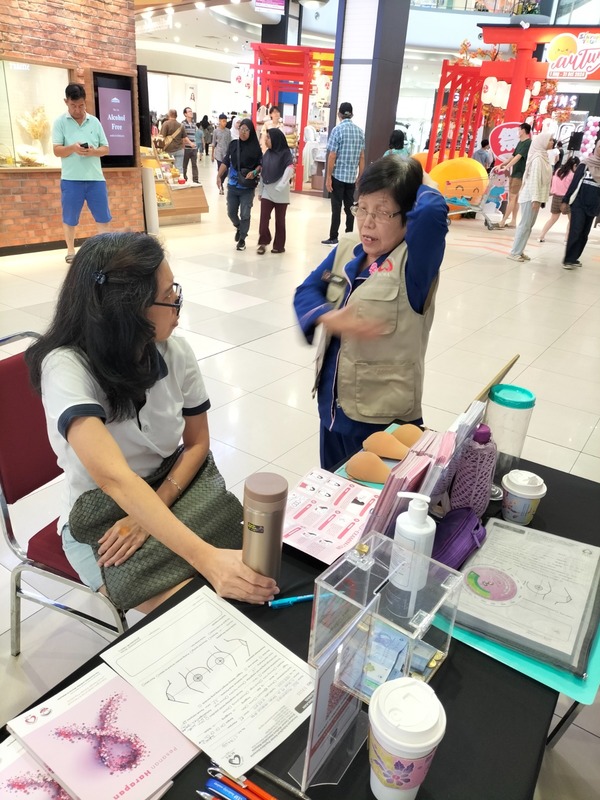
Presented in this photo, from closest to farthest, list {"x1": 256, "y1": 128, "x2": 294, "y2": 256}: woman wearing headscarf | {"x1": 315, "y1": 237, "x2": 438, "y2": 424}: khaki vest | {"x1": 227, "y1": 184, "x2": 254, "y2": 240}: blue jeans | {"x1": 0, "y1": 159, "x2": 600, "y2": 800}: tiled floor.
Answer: {"x1": 315, "y1": 237, "x2": 438, "y2": 424}: khaki vest < {"x1": 0, "y1": 159, "x2": 600, "y2": 800}: tiled floor < {"x1": 256, "y1": 128, "x2": 294, "y2": 256}: woman wearing headscarf < {"x1": 227, "y1": 184, "x2": 254, "y2": 240}: blue jeans

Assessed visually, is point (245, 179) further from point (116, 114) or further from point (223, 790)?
point (223, 790)

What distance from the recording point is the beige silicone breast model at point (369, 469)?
4.76 ft

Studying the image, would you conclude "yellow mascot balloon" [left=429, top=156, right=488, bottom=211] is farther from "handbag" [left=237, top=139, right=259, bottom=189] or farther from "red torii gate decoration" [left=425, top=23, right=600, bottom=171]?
"handbag" [left=237, top=139, right=259, bottom=189]

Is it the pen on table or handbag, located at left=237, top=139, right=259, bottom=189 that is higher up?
handbag, located at left=237, top=139, right=259, bottom=189

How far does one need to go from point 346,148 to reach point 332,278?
6.44m

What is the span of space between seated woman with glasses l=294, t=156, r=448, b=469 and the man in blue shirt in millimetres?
6381

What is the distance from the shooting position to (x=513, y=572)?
3.85ft

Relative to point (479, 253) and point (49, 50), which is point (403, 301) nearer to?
point (49, 50)

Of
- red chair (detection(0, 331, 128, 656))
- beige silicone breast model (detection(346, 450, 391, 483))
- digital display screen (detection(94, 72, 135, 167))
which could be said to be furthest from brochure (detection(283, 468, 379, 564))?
digital display screen (detection(94, 72, 135, 167))

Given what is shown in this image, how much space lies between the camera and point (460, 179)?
1067 cm

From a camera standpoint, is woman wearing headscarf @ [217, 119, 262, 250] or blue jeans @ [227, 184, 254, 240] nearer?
woman wearing headscarf @ [217, 119, 262, 250]

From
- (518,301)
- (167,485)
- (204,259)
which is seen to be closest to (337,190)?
(204,259)

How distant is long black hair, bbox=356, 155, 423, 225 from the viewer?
1.66 m

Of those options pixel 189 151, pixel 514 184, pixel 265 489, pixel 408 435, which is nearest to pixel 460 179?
pixel 514 184
